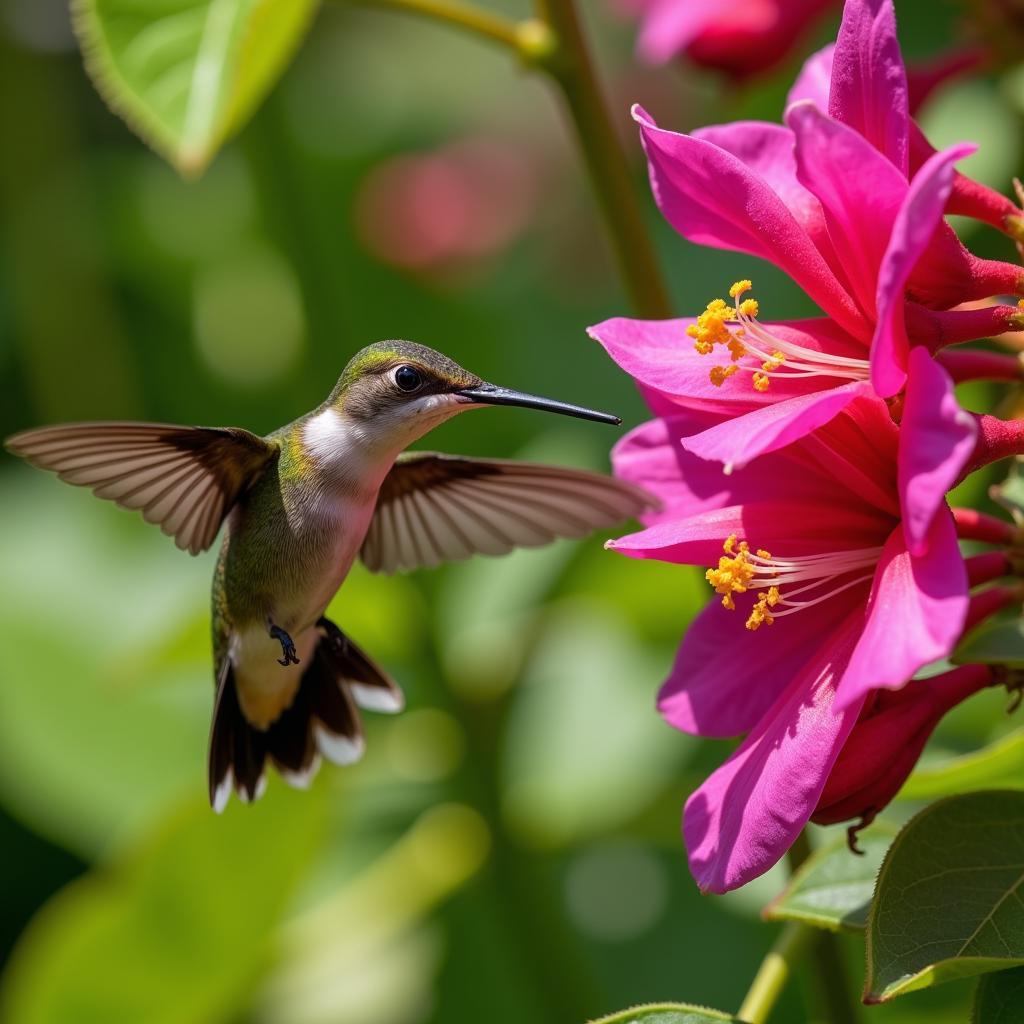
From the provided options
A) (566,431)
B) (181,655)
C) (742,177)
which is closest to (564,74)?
(742,177)

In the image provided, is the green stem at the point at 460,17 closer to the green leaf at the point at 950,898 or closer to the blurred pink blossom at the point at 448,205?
the green leaf at the point at 950,898

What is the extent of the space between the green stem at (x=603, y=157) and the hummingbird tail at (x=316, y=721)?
39 centimetres

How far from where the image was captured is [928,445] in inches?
34.2

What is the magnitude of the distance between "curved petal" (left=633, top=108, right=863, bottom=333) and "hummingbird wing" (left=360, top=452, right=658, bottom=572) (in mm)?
234

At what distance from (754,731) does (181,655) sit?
103 centimetres

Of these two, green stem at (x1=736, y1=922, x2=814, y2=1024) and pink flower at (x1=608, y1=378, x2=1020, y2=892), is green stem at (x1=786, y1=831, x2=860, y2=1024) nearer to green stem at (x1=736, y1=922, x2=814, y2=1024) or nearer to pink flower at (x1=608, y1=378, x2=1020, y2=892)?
green stem at (x1=736, y1=922, x2=814, y2=1024)

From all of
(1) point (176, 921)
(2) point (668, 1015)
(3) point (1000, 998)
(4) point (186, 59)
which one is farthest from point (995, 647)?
(1) point (176, 921)

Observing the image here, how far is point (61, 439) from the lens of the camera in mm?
1150

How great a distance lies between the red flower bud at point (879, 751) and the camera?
1.00m

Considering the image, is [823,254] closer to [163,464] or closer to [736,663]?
[736,663]

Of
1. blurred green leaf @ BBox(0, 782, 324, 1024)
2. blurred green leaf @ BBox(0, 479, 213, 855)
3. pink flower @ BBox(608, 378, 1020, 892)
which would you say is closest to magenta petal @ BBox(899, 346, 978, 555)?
pink flower @ BBox(608, 378, 1020, 892)

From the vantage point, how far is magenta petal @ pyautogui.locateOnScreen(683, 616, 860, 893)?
93cm

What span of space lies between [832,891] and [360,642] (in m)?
1.13

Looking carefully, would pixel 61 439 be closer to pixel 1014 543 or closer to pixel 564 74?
pixel 564 74
